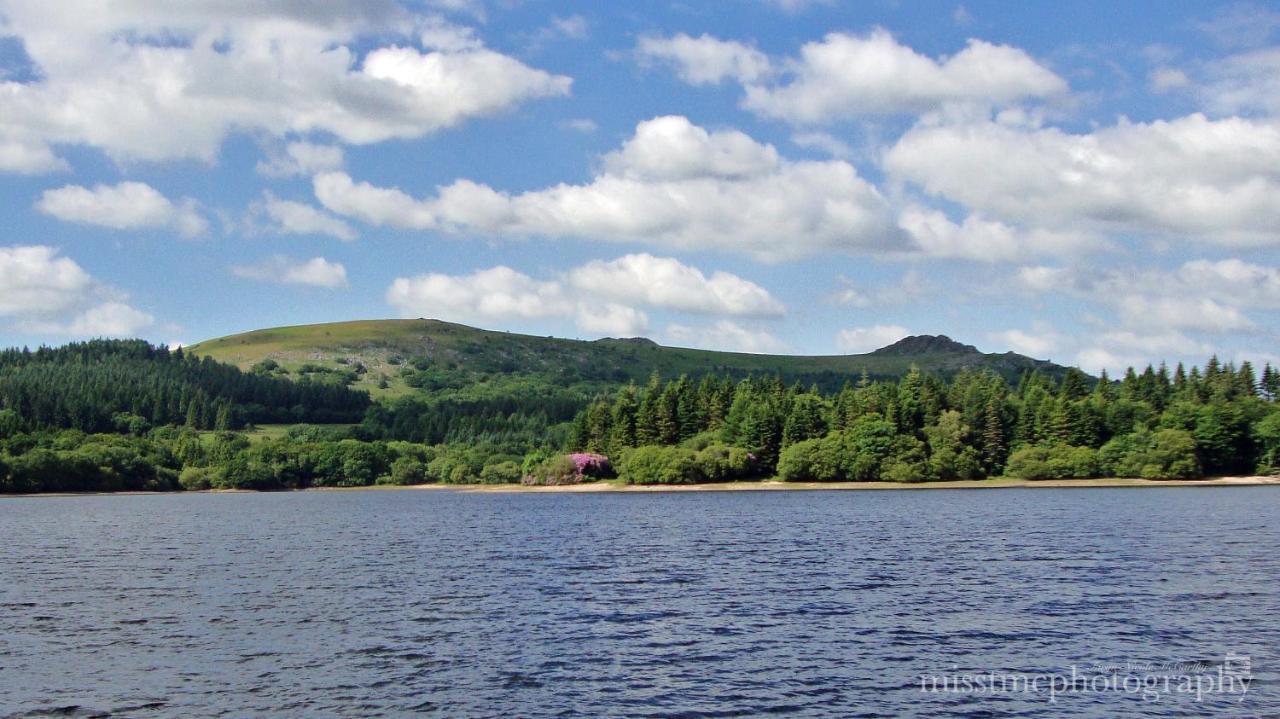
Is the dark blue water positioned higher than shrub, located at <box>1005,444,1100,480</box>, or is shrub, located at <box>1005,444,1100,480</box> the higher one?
shrub, located at <box>1005,444,1100,480</box>

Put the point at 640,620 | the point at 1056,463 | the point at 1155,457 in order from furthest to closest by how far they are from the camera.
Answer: the point at 1056,463
the point at 1155,457
the point at 640,620

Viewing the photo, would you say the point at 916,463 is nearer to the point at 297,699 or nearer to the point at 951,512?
the point at 951,512

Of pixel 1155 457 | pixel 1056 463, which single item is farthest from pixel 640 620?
pixel 1155 457

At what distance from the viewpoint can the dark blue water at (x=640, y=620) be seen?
→ 35.8 meters

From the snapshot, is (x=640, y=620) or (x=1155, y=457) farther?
(x=1155, y=457)

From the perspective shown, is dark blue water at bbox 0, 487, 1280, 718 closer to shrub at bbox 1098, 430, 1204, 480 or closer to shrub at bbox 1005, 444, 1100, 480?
shrub at bbox 1098, 430, 1204, 480

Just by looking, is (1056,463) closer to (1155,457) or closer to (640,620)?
(1155,457)

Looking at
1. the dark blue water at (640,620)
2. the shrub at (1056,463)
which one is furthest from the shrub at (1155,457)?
the dark blue water at (640,620)

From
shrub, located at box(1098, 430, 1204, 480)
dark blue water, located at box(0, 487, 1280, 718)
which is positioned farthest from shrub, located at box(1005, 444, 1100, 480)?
dark blue water, located at box(0, 487, 1280, 718)

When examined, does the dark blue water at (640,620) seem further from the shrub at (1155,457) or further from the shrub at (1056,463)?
the shrub at (1056,463)

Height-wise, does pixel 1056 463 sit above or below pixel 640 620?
above

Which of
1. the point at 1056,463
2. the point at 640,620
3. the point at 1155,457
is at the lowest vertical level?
the point at 640,620

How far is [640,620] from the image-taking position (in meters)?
50.0

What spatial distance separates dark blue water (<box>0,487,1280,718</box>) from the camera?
3584 centimetres
